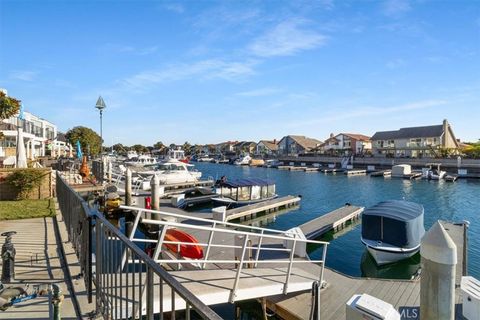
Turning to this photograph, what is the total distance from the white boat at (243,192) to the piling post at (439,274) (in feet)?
71.2

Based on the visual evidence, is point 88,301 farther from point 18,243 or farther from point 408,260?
point 408,260

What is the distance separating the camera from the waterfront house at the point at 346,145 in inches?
4043

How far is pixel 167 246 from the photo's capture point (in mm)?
11922

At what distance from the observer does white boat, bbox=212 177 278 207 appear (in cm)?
2803

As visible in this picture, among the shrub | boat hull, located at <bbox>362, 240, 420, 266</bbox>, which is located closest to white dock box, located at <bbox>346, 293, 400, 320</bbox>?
boat hull, located at <bbox>362, 240, 420, 266</bbox>

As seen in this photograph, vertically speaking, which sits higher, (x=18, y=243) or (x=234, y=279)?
(x=18, y=243)

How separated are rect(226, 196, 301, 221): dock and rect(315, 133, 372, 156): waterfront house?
2970 inches

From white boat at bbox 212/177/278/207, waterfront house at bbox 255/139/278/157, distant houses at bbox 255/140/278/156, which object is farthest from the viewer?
waterfront house at bbox 255/139/278/157

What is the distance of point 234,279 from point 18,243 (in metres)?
5.44

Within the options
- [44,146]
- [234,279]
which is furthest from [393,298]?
[44,146]

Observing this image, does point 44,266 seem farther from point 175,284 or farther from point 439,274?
point 439,274

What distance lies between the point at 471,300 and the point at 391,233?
770 cm

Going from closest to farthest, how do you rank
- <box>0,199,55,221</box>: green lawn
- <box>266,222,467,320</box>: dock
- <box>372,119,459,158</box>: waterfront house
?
<box>266,222,467,320</box>: dock → <box>0,199,55,221</box>: green lawn → <box>372,119,459,158</box>: waterfront house

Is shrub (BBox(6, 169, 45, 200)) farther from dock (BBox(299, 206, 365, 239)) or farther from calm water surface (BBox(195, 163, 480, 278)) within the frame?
calm water surface (BBox(195, 163, 480, 278))
